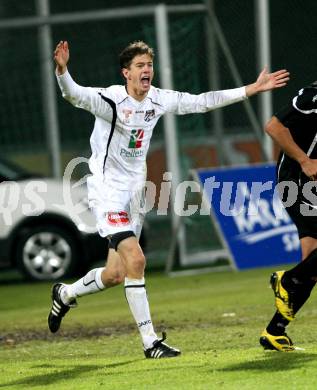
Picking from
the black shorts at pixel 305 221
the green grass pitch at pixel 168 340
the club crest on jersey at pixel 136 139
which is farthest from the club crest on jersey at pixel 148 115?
the green grass pitch at pixel 168 340

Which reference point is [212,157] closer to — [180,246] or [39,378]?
[180,246]

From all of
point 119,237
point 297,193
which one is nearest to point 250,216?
point 119,237

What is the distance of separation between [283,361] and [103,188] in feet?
7.18

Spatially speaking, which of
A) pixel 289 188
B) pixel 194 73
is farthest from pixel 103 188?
pixel 194 73

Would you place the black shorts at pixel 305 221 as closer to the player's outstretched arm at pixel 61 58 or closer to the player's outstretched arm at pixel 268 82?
the player's outstretched arm at pixel 268 82

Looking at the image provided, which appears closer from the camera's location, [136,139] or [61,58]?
[61,58]

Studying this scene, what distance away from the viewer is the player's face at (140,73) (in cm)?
1074

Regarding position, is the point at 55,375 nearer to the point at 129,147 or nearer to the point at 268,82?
the point at 129,147

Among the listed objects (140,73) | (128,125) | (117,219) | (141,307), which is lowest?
(141,307)

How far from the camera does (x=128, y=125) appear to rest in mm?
10891

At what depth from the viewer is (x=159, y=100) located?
11047mm

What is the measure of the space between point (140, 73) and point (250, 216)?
8.37m

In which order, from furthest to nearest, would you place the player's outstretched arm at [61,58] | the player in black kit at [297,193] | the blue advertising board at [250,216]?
1. the blue advertising board at [250,216]
2. the player's outstretched arm at [61,58]
3. the player in black kit at [297,193]

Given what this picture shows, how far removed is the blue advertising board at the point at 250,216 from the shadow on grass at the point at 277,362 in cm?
870
